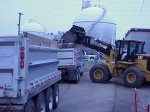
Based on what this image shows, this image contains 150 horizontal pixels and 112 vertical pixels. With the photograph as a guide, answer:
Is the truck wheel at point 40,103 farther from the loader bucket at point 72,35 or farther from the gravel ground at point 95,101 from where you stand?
the loader bucket at point 72,35

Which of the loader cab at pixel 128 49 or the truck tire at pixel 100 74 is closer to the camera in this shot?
the loader cab at pixel 128 49

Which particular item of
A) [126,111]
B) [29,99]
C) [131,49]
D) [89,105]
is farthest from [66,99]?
[131,49]

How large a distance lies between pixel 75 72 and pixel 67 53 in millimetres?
1261

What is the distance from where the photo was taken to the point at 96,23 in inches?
1508

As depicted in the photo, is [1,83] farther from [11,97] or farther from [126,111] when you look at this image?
[126,111]

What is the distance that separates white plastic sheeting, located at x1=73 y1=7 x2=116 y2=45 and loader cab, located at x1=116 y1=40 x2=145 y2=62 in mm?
16403

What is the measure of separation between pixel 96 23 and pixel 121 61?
17640mm

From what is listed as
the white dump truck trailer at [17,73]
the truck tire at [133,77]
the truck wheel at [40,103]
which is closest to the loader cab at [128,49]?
the truck tire at [133,77]

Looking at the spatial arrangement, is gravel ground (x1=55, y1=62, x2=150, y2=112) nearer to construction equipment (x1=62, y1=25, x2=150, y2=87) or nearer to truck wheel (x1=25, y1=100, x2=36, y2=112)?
construction equipment (x1=62, y1=25, x2=150, y2=87)

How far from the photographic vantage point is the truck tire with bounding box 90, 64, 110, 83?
2160cm

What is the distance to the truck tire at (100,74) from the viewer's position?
21.6 metres

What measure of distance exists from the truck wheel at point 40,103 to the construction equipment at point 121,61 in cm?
1104

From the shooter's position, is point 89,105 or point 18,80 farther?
point 89,105

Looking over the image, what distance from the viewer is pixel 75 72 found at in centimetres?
2098
